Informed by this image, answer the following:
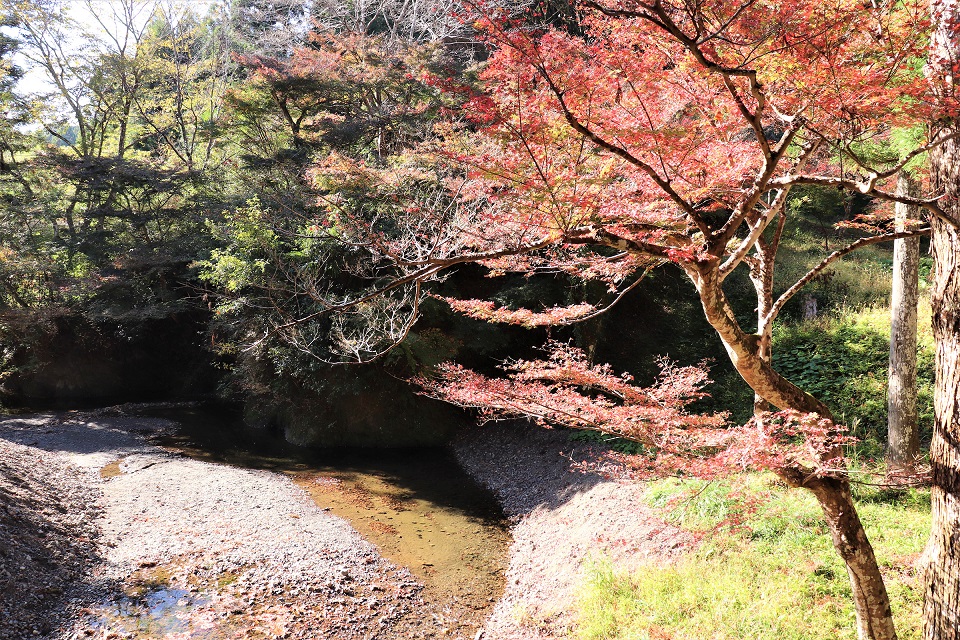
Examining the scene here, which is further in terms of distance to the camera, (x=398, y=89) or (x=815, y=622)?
(x=398, y=89)

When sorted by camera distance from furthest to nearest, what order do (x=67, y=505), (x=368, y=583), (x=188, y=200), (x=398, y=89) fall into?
(x=188, y=200) → (x=398, y=89) → (x=67, y=505) → (x=368, y=583)

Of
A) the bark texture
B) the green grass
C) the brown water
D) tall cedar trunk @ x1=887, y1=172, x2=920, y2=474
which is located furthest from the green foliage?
the brown water

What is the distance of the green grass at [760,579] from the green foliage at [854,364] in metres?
1.47

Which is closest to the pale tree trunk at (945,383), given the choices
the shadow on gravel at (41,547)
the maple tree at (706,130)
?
the maple tree at (706,130)

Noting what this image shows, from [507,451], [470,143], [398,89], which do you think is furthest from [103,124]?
[507,451]

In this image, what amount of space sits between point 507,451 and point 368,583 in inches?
145

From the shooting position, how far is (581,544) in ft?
17.6

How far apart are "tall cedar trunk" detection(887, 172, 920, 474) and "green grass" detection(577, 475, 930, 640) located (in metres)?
0.49

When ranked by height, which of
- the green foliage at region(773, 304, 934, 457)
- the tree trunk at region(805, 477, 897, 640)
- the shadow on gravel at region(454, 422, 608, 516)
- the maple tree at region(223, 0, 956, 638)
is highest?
the maple tree at region(223, 0, 956, 638)

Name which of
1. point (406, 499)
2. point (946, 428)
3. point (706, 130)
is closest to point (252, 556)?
point (406, 499)

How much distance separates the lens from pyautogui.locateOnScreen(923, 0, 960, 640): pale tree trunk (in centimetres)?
259

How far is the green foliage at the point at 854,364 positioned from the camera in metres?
6.15

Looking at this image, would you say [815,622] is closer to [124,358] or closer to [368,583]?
[368,583]

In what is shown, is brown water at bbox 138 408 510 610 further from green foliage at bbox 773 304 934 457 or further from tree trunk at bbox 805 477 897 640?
green foliage at bbox 773 304 934 457
